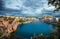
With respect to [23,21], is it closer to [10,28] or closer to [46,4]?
[10,28]

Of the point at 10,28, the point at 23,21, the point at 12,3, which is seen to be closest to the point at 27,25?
the point at 23,21

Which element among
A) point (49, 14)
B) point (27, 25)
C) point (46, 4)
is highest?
point (46, 4)

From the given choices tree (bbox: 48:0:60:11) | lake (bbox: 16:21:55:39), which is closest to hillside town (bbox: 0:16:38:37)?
lake (bbox: 16:21:55:39)

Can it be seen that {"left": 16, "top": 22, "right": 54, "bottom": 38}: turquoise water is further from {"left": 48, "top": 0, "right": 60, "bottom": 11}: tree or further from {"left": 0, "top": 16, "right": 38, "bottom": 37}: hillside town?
{"left": 48, "top": 0, "right": 60, "bottom": 11}: tree

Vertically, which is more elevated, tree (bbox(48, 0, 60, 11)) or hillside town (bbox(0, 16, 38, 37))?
tree (bbox(48, 0, 60, 11))

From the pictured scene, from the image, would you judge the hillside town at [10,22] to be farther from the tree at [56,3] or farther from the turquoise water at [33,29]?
the tree at [56,3]

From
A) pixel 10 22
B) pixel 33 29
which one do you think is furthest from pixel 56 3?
pixel 10 22

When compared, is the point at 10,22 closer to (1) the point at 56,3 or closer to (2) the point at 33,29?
(2) the point at 33,29

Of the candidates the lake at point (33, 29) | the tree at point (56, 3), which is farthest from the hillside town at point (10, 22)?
the tree at point (56, 3)
